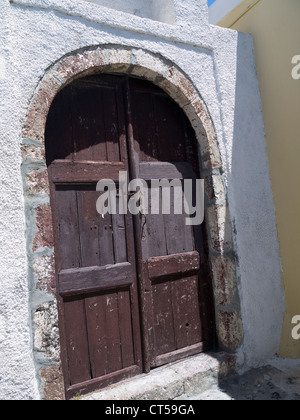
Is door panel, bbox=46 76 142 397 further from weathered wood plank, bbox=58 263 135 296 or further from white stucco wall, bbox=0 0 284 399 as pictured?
white stucco wall, bbox=0 0 284 399

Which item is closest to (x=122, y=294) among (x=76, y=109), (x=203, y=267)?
(x=203, y=267)

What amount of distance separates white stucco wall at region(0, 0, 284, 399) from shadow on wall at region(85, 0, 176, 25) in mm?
87

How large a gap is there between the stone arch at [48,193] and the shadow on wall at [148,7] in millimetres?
531

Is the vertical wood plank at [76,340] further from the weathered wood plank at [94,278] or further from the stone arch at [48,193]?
the stone arch at [48,193]

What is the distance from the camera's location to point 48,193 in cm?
212

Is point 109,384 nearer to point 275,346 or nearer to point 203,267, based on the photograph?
point 203,267

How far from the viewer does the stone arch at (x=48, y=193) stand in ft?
6.59

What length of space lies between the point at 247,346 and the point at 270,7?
3.09 meters

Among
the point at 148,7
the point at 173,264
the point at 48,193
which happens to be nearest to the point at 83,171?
the point at 48,193

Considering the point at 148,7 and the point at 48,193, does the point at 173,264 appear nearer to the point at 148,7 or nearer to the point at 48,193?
the point at 48,193

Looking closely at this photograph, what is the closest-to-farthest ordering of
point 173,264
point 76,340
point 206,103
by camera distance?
point 76,340
point 173,264
point 206,103

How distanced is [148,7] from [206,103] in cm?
116

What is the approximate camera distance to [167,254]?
2.71 metres

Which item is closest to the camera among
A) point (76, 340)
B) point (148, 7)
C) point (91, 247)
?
point (76, 340)
